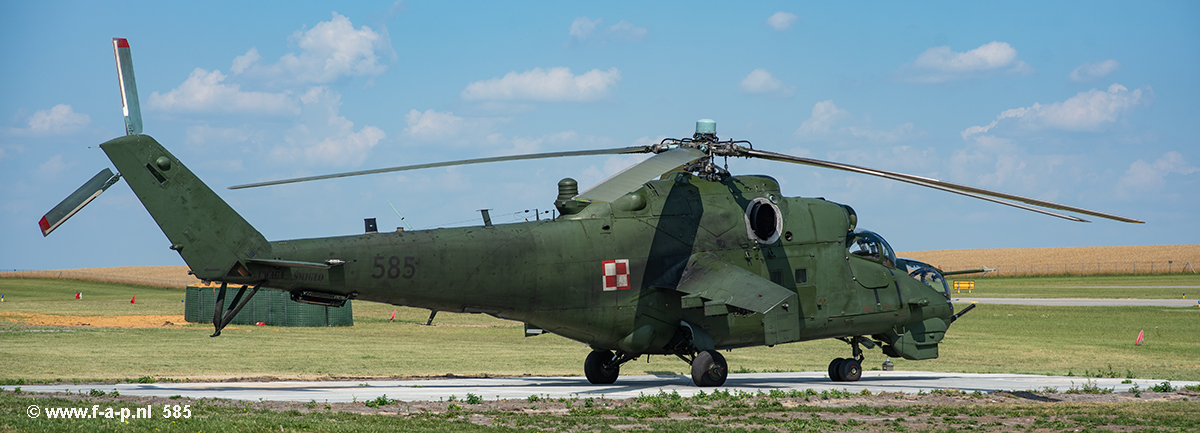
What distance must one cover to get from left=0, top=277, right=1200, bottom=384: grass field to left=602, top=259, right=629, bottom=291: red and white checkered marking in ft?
22.4

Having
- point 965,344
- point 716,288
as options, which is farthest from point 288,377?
point 965,344

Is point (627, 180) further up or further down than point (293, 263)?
further up

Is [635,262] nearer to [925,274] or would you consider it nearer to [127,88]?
[925,274]

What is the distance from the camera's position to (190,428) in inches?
479

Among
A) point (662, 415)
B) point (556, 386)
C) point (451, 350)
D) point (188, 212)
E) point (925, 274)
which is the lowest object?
point (662, 415)

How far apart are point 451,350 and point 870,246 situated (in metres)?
16.5

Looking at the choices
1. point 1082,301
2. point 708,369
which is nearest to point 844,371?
point 708,369

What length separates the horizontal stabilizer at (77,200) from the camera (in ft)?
47.0

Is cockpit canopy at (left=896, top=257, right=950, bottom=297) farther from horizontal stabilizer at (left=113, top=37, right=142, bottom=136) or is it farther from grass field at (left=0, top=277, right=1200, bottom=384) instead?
horizontal stabilizer at (left=113, top=37, right=142, bottom=136)

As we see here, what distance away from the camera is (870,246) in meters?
21.9

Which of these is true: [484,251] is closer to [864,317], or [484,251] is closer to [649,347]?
[649,347]

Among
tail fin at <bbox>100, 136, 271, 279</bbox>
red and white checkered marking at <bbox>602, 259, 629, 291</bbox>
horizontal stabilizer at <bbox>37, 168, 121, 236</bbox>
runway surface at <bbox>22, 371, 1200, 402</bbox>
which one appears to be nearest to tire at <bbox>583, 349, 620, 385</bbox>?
runway surface at <bbox>22, 371, 1200, 402</bbox>

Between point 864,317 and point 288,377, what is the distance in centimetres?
1297

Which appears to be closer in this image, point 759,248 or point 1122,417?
point 1122,417
